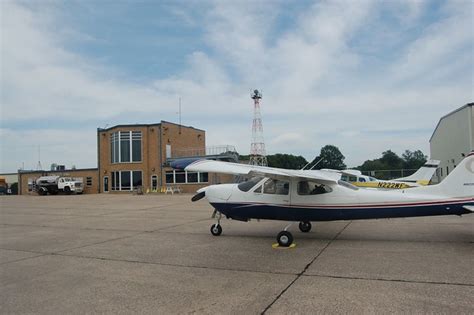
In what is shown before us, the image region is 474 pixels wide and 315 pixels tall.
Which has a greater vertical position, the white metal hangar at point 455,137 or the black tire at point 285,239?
the white metal hangar at point 455,137

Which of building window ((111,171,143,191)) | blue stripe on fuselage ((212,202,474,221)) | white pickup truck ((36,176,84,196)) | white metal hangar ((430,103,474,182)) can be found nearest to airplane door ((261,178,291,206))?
blue stripe on fuselage ((212,202,474,221))

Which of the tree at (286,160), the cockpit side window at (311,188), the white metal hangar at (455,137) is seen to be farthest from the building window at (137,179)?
the tree at (286,160)

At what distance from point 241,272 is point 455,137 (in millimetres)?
38120

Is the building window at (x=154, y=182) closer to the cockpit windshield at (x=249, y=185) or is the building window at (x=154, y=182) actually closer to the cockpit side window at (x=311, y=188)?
the cockpit windshield at (x=249, y=185)

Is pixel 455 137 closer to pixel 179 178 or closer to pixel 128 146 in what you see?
pixel 179 178

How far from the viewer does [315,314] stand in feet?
14.5

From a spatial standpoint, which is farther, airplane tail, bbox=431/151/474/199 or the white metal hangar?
the white metal hangar

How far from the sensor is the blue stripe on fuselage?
27.7 ft

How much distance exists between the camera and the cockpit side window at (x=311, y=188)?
364 inches

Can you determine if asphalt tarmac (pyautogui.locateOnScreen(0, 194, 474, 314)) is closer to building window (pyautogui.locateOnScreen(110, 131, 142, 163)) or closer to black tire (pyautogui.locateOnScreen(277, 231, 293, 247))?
black tire (pyautogui.locateOnScreen(277, 231, 293, 247))

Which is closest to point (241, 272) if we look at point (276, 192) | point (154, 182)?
point (276, 192)

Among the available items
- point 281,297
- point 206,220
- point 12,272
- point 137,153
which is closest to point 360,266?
point 281,297

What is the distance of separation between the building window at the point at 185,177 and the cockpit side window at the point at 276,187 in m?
31.7

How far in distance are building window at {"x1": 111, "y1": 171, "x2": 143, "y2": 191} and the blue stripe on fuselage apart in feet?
117
